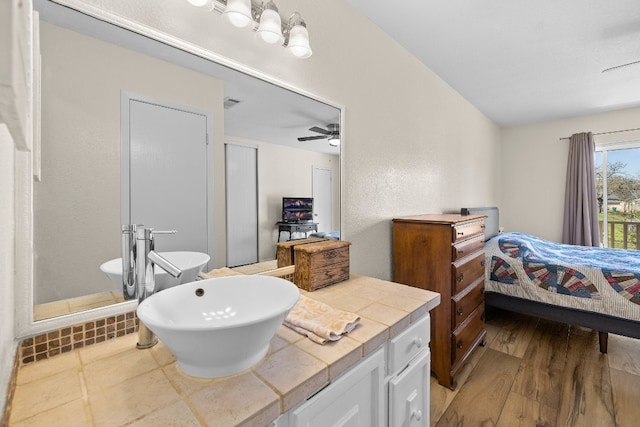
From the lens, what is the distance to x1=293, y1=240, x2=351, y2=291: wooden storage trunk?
4.46ft

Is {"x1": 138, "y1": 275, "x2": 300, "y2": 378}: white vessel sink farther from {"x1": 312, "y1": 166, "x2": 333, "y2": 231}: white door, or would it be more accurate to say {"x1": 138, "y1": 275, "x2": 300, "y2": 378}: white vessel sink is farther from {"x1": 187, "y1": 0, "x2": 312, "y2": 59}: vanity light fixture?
{"x1": 187, "y1": 0, "x2": 312, "y2": 59}: vanity light fixture

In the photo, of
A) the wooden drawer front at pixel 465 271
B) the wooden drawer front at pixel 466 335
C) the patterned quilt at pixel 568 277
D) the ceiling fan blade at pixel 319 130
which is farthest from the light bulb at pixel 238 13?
the patterned quilt at pixel 568 277

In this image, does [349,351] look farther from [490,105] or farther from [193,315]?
[490,105]

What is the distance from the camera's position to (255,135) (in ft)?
4.42

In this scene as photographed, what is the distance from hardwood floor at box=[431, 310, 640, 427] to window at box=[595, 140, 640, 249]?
6.69 feet

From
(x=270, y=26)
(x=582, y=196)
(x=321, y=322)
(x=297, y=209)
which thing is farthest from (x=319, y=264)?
(x=582, y=196)

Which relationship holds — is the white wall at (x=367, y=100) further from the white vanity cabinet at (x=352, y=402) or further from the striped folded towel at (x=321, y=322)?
the white vanity cabinet at (x=352, y=402)

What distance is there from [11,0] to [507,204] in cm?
540

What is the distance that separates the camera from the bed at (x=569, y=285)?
83.6 inches

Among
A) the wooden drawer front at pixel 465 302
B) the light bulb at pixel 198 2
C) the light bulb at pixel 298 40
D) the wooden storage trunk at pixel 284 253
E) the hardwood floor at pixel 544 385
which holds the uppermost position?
the light bulb at pixel 298 40

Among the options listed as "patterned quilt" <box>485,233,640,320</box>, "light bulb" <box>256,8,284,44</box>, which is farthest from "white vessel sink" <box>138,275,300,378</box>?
"patterned quilt" <box>485,233,640,320</box>

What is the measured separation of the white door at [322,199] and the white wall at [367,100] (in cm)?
10

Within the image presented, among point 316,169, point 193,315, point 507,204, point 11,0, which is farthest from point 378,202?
point 507,204

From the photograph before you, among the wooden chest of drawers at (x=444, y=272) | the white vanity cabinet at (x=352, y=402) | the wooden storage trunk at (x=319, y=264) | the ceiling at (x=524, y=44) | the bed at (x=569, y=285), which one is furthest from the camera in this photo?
the bed at (x=569, y=285)
